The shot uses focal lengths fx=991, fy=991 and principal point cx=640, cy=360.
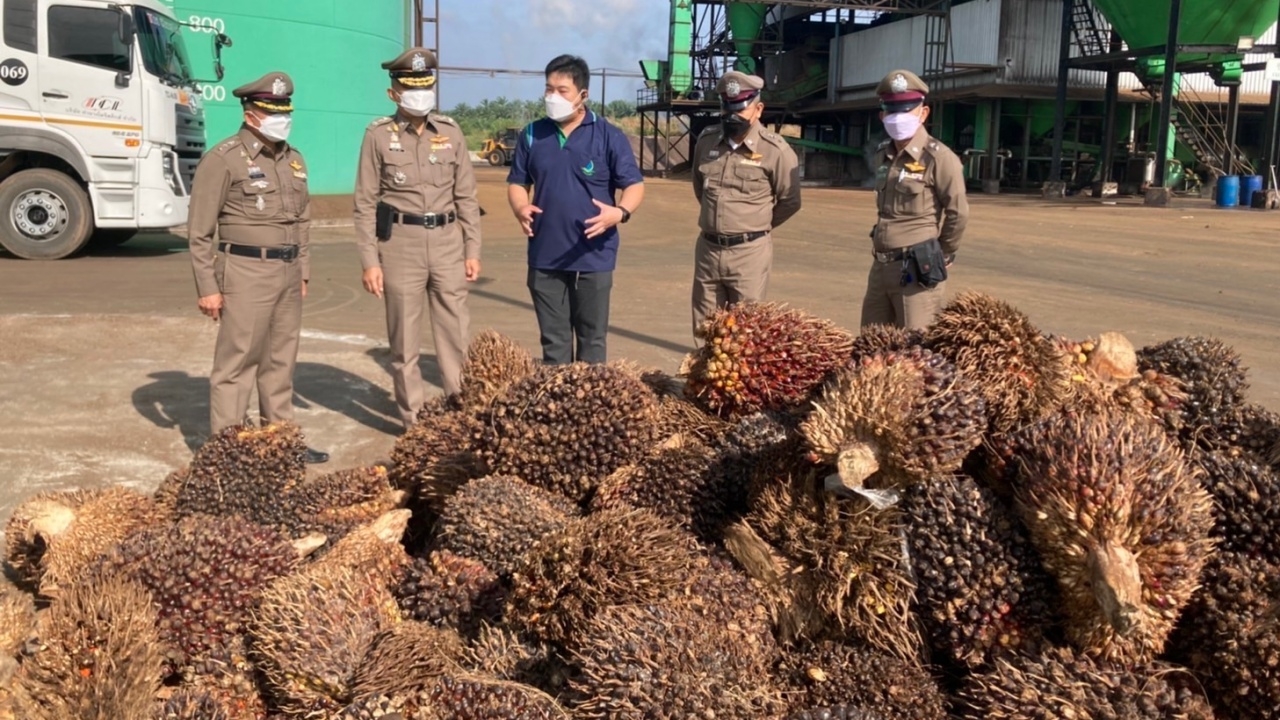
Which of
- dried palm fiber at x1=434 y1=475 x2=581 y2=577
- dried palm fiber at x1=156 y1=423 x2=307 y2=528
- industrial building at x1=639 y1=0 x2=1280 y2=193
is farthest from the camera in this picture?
industrial building at x1=639 y1=0 x2=1280 y2=193

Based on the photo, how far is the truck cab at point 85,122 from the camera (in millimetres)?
13547

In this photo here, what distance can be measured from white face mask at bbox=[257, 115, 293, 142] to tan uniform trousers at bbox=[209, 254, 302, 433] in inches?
27.8

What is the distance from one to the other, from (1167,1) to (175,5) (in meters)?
25.5

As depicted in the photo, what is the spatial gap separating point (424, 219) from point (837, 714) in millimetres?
4439

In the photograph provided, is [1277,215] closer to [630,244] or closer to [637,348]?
[630,244]

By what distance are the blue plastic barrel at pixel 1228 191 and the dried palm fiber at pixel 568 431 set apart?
2795cm

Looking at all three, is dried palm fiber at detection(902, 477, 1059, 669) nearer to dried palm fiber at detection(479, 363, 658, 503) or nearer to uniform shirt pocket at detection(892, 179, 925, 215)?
dried palm fiber at detection(479, 363, 658, 503)

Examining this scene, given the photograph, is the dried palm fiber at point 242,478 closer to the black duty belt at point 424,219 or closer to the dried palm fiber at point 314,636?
the dried palm fiber at point 314,636

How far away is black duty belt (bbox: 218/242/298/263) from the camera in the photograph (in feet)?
18.4

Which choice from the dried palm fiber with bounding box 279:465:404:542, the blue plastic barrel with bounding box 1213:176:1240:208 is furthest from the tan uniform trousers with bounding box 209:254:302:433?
the blue plastic barrel with bounding box 1213:176:1240:208

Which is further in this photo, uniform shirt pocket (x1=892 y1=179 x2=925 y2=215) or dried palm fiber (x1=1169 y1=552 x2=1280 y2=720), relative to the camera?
uniform shirt pocket (x1=892 y1=179 x2=925 y2=215)

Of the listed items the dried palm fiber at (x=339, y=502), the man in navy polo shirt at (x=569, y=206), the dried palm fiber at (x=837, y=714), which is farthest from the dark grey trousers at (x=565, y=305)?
the dried palm fiber at (x=837, y=714)

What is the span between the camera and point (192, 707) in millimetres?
2354

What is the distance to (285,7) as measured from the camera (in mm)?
22781
